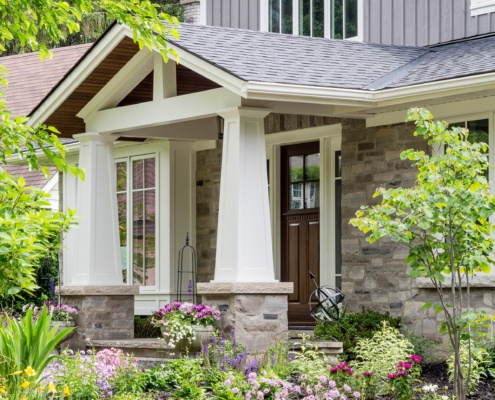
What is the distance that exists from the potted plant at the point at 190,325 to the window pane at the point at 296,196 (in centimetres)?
364

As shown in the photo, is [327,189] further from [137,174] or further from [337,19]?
[137,174]

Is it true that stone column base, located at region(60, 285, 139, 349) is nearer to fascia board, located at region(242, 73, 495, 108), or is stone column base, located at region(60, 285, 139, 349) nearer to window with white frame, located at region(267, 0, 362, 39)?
fascia board, located at region(242, 73, 495, 108)

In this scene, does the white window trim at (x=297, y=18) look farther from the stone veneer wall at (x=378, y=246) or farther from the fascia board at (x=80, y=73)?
the fascia board at (x=80, y=73)

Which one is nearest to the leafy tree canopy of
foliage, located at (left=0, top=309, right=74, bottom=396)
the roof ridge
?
foliage, located at (left=0, top=309, right=74, bottom=396)

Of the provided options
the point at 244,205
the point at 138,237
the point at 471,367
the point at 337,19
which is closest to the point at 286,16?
the point at 337,19

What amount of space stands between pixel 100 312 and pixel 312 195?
3.26 meters

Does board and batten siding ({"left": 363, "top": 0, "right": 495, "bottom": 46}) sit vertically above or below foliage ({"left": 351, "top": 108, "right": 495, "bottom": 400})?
above

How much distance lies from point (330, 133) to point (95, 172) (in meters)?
3.08

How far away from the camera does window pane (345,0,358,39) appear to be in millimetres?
15414

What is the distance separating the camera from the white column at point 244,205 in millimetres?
11570

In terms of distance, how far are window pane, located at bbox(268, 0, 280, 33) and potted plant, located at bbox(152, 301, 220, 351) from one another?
631cm

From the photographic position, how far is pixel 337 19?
619 inches

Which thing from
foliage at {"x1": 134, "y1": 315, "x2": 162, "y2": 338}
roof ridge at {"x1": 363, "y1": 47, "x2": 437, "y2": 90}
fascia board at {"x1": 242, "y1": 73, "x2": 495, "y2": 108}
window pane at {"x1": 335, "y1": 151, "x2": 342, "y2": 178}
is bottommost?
foliage at {"x1": 134, "y1": 315, "x2": 162, "y2": 338}

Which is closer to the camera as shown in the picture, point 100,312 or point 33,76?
point 100,312
